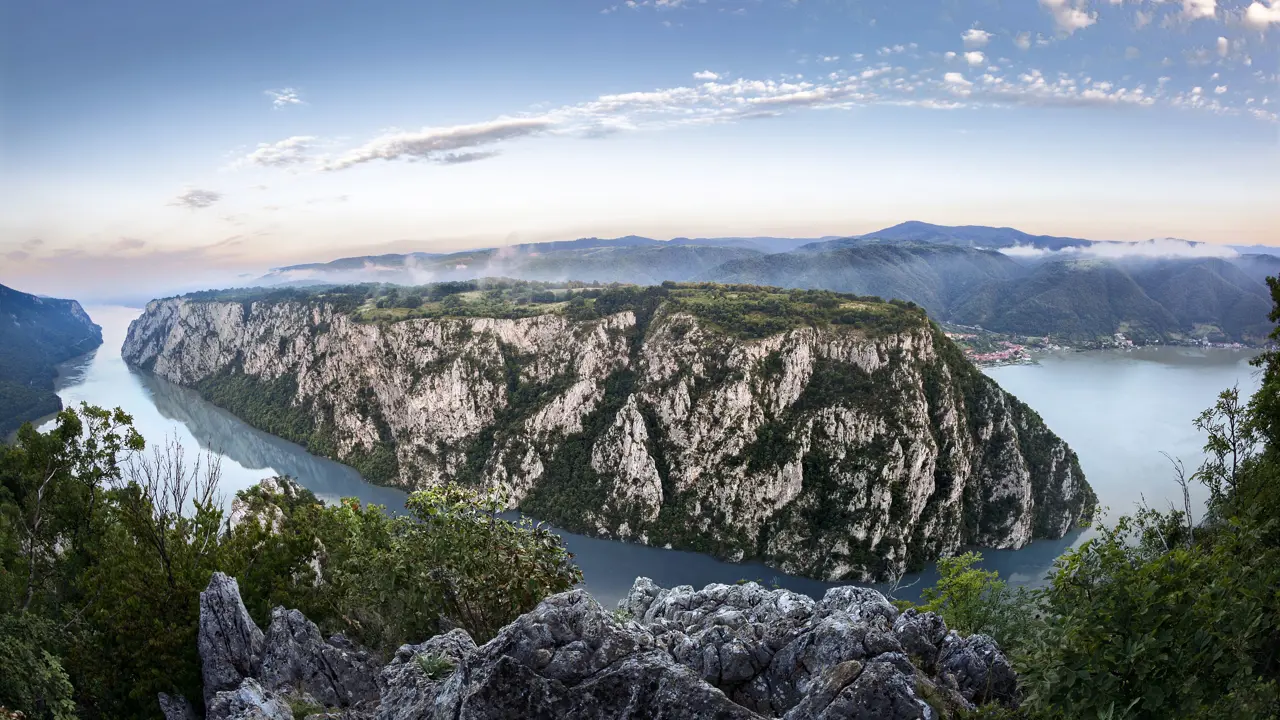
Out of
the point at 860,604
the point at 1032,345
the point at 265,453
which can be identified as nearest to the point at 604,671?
the point at 860,604

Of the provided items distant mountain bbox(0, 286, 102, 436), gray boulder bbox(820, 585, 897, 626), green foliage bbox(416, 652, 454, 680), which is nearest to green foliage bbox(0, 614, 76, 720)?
green foliage bbox(416, 652, 454, 680)

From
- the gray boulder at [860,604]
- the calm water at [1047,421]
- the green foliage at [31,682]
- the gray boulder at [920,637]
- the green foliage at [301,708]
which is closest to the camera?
the green foliage at [31,682]

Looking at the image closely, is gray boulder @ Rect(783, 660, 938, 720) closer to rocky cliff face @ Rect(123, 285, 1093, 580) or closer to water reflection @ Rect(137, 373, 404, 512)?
rocky cliff face @ Rect(123, 285, 1093, 580)

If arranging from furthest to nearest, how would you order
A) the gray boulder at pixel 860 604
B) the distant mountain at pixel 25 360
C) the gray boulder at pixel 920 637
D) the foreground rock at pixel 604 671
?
the distant mountain at pixel 25 360 < the gray boulder at pixel 860 604 < the gray boulder at pixel 920 637 < the foreground rock at pixel 604 671

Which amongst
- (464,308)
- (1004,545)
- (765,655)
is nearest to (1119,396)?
(1004,545)

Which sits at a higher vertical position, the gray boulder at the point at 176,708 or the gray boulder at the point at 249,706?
the gray boulder at the point at 249,706

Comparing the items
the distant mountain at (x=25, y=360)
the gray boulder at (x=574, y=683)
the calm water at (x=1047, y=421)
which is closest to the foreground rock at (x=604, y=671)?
the gray boulder at (x=574, y=683)

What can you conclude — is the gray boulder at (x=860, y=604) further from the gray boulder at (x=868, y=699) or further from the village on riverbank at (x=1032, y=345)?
the village on riverbank at (x=1032, y=345)
